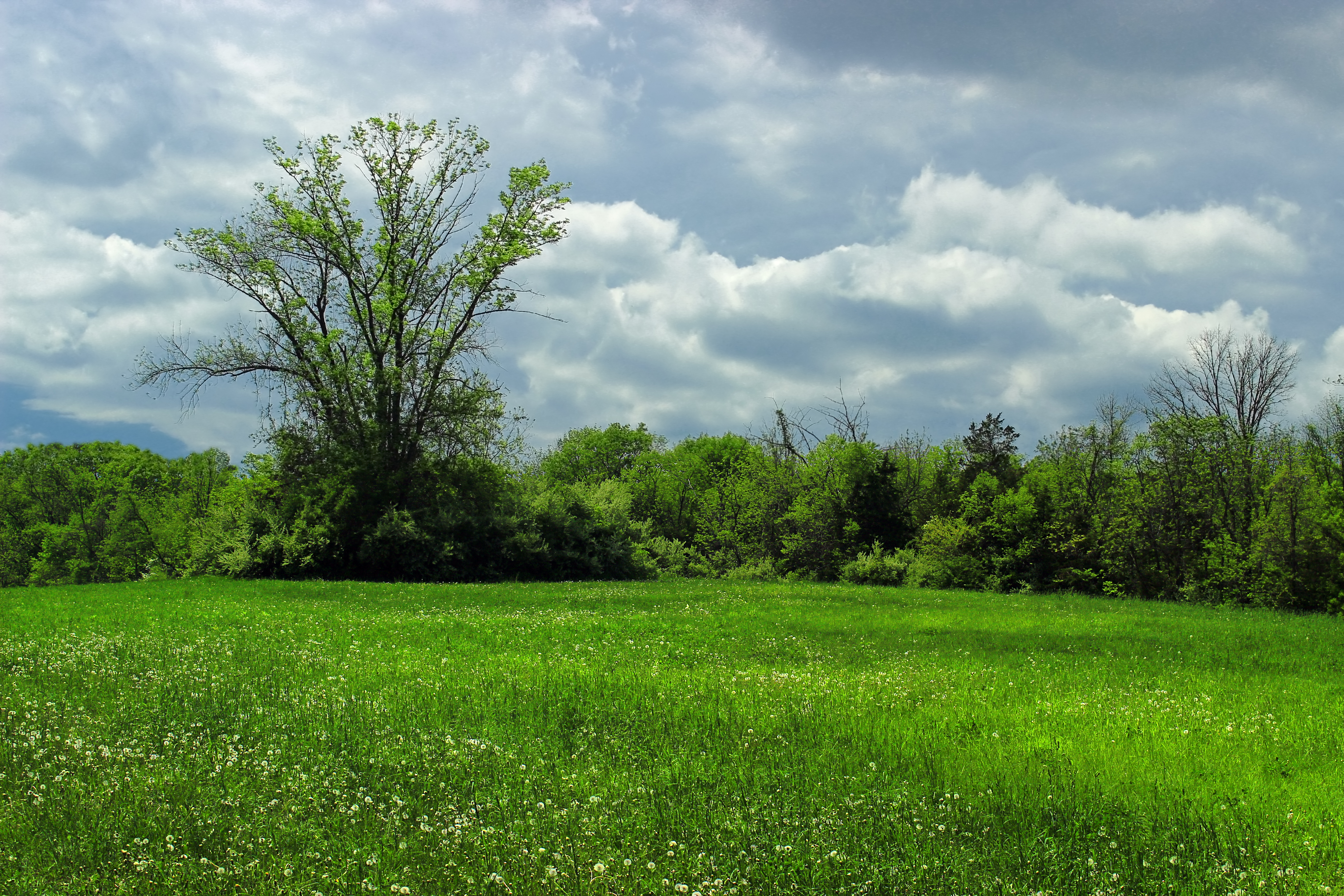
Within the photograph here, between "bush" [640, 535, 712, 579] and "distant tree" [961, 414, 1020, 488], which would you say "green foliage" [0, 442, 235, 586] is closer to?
"bush" [640, 535, 712, 579]

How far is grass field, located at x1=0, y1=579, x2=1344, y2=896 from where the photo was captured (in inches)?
235

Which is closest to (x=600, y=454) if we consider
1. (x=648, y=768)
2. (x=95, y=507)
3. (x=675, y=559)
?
(x=675, y=559)

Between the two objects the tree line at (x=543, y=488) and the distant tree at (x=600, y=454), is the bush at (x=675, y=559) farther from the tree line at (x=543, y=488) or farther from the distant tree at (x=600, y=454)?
the distant tree at (x=600, y=454)

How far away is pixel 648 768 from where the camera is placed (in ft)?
26.5

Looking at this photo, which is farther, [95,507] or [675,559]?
[95,507]

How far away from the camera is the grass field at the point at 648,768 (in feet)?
19.6

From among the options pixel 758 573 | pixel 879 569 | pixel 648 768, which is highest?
pixel 879 569

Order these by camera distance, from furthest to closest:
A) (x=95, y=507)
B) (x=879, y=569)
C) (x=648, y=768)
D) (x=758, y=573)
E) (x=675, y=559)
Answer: (x=95, y=507)
(x=675, y=559)
(x=758, y=573)
(x=879, y=569)
(x=648, y=768)

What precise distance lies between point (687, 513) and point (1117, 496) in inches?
1524

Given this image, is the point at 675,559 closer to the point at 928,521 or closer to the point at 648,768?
the point at 928,521

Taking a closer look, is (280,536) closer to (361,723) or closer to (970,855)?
(361,723)

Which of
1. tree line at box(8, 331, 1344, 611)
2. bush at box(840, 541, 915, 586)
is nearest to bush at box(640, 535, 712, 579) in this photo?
tree line at box(8, 331, 1344, 611)

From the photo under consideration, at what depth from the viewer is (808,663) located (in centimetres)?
1457

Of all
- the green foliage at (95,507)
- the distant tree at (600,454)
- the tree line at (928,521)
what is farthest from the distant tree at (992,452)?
the green foliage at (95,507)
